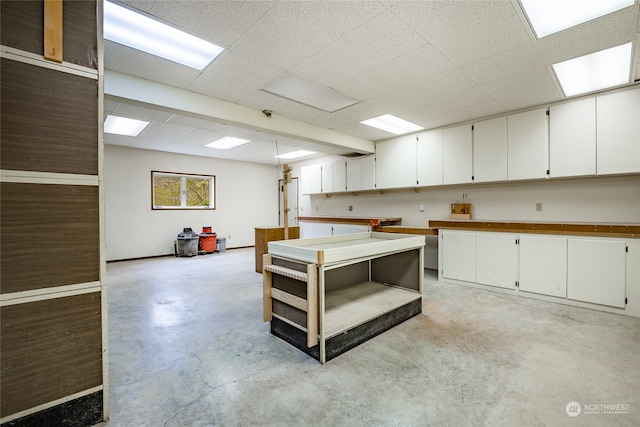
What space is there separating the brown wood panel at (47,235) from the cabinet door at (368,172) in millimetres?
5201

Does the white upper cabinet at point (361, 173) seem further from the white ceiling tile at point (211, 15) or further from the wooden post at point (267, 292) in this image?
the white ceiling tile at point (211, 15)

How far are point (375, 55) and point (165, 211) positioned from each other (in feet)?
22.1

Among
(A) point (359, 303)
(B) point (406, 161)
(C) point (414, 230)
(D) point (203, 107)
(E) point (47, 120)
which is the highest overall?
(D) point (203, 107)

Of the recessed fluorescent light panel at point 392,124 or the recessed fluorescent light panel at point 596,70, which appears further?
the recessed fluorescent light panel at point 392,124

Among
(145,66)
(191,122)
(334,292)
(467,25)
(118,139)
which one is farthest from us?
(118,139)

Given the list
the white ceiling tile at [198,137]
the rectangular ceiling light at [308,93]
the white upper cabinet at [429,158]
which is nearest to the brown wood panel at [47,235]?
the rectangular ceiling light at [308,93]

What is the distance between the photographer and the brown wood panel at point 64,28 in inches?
54.6

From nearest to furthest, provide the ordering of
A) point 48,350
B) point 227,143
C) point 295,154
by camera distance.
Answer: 1. point 48,350
2. point 227,143
3. point 295,154

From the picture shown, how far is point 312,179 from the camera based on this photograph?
7.73 metres

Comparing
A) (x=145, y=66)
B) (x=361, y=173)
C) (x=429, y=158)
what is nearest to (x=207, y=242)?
(x=361, y=173)

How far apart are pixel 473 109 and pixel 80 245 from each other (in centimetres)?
482

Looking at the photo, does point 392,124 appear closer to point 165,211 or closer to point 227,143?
point 227,143

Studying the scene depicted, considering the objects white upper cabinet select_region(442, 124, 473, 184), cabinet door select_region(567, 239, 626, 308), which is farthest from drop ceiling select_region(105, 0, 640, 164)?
cabinet door select_region(567, 239, 626, 308)

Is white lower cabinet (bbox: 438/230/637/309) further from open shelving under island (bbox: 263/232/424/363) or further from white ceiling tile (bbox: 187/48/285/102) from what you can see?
white ceiling tile (bbox: 187/48/285/102)
